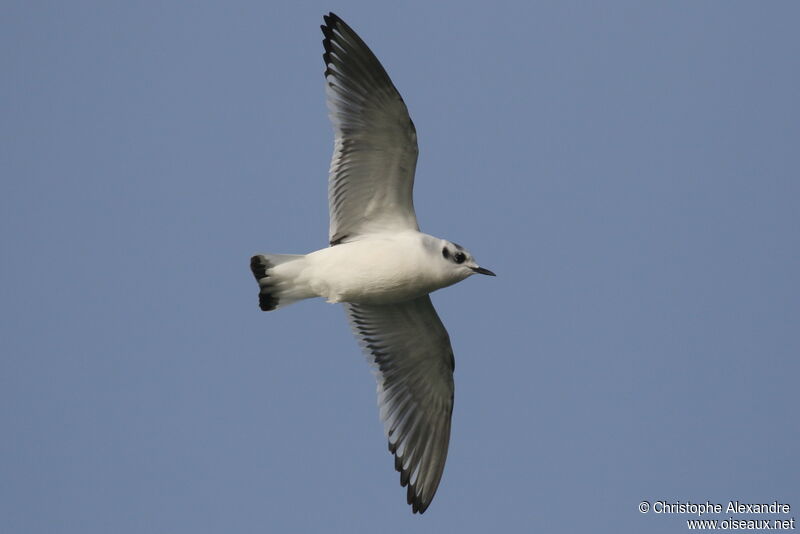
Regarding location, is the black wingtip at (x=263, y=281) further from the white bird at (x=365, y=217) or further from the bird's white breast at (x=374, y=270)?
the bird's white breast at (x=374, y=270)

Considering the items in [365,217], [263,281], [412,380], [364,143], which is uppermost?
[364,143]

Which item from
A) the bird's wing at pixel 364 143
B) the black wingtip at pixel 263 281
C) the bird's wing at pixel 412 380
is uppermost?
the bird's wing at pixel 364 143

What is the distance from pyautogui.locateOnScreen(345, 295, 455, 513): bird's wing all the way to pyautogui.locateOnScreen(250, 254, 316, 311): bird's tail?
39.6 inches

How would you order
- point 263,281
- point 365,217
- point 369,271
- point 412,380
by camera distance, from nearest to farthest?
point 369,271, point 263,281, point 365,217, point 412,380

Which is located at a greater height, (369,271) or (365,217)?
(365,217)

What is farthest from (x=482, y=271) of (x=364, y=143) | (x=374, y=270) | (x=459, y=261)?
(x=364, y=143)

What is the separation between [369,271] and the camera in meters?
7.87

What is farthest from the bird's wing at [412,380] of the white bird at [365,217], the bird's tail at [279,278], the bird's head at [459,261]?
the bird's tail at [279,278]

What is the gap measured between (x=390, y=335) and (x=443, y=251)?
117cm

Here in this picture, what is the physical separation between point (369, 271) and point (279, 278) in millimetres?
643

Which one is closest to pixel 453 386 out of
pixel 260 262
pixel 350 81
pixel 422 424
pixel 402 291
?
pixel 422 424

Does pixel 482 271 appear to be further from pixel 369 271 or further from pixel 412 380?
pixel 412 380

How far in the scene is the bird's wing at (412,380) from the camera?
29.0 ft

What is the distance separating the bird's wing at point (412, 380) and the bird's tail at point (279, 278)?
101 centimetres
